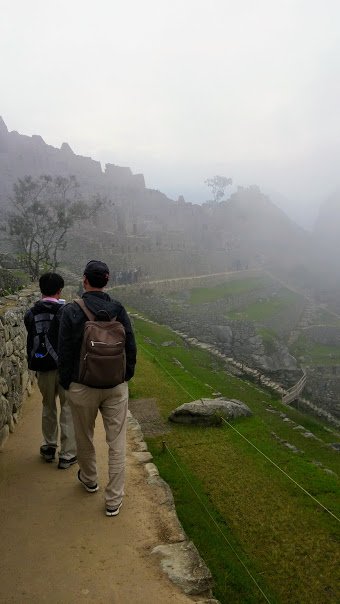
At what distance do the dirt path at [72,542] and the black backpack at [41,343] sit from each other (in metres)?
1.49

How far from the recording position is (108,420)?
16.6 ft

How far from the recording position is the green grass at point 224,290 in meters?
48.8

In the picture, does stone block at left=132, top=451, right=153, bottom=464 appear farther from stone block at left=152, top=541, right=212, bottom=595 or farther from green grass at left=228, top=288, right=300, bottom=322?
green grass at left=228, top=288, right=300, bottom=322

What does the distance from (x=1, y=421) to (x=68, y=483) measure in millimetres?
1750

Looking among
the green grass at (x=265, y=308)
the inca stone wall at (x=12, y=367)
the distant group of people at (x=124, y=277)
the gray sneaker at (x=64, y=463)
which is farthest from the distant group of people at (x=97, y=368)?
the distant group of people at (x=124, y=277)

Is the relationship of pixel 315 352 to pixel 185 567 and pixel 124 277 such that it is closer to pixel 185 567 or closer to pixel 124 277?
pixel 124 277

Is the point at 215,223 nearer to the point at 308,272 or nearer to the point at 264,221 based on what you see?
the point at 264,221

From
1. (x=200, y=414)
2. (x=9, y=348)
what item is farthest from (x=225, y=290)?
(x=9, y=348)

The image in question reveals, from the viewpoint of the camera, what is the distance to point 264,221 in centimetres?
11662

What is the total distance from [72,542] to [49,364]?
2321mm

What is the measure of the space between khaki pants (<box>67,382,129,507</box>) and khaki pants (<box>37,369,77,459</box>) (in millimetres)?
1024

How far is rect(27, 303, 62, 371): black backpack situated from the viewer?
613 cm

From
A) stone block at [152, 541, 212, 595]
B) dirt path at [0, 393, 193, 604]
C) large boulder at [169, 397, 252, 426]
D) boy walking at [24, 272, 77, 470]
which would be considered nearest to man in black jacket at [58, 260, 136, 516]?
dirt path at [0, 393, 193, 604]

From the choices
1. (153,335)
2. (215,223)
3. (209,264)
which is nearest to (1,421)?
(153,335)
